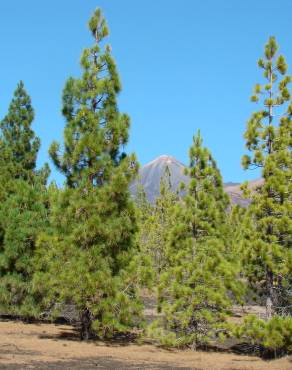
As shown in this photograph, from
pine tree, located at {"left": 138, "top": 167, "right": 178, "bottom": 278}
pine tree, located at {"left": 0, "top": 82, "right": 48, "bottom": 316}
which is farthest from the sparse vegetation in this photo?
pine tree, located at {"left": 138, "top": 167, "right": 178, "bottom": 278}

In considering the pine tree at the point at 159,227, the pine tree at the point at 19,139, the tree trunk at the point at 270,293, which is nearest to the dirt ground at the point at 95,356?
the tree trunk at the point at 270,293

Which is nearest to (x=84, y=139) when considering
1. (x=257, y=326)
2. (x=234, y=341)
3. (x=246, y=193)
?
(x=246, y=193)

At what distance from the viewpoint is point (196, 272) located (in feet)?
52.9

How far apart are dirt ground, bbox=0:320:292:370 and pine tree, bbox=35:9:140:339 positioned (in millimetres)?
861

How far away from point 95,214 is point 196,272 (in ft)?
12.2

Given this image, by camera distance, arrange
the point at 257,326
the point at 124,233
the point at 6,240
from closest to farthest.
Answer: the point at 257,326
the point at 124,233
the point at 6,240

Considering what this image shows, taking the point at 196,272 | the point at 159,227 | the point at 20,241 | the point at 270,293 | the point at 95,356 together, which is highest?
the point at 159,227

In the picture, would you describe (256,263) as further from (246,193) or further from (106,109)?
(106,109)

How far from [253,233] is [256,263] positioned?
1027 millimetres

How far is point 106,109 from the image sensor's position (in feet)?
55.1

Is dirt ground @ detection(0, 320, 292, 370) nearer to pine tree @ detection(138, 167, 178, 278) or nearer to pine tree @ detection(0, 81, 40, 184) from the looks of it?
pine tree @ detection(0, 81, 40, 184)

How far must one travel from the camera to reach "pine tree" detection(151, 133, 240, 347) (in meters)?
16.1

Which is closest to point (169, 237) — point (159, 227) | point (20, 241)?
point (20, 241)

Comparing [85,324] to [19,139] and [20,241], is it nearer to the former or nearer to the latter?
[20,241]
